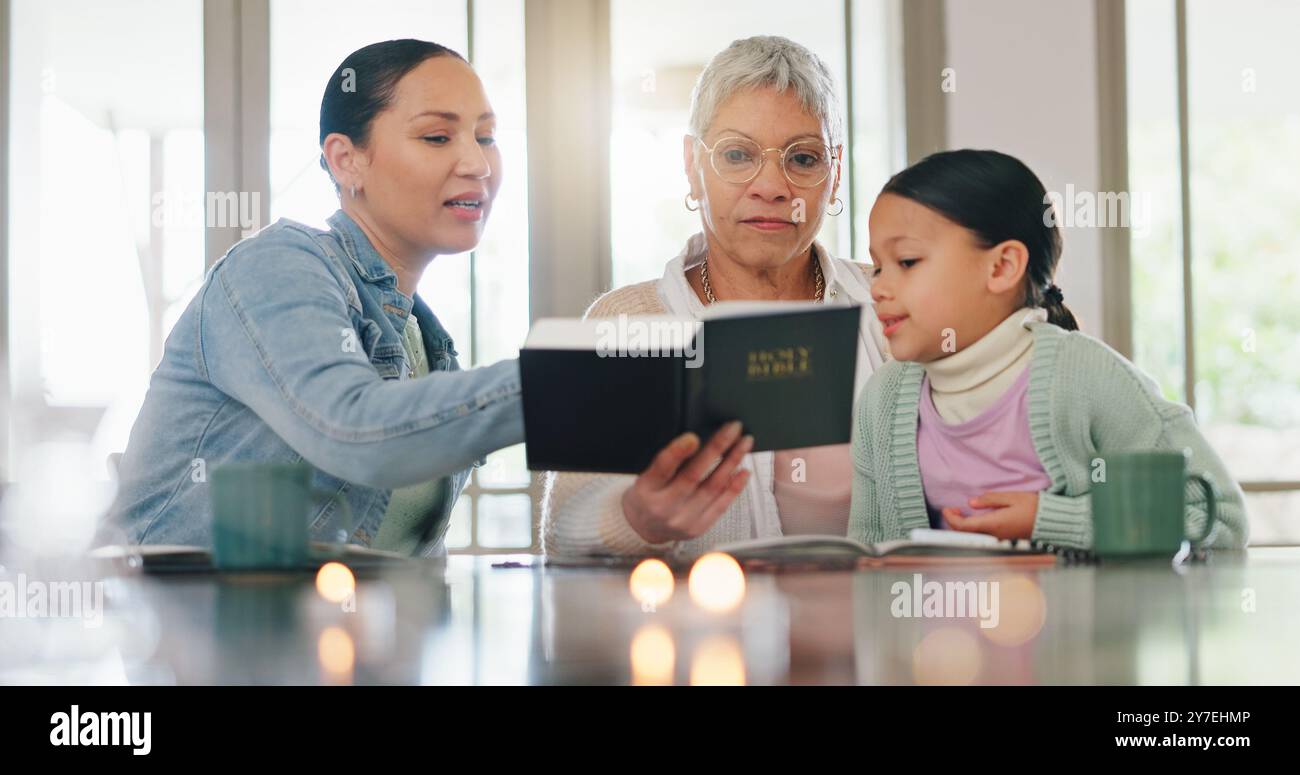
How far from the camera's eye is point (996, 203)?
1932mm

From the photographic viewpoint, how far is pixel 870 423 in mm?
1914

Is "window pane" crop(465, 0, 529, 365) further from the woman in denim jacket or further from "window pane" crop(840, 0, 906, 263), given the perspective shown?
the woman in denim jacket

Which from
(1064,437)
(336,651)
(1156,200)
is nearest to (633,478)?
(1064,437)

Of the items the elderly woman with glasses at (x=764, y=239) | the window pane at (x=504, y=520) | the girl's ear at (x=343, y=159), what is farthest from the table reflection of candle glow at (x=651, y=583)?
the window pane at (x=504, y=520)

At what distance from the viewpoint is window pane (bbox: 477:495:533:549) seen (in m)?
3.74

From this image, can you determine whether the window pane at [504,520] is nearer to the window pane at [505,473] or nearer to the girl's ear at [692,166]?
the window pane at [505,473]

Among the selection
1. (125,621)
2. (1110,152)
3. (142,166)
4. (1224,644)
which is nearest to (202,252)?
(142,166)

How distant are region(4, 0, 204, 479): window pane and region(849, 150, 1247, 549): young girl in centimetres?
235

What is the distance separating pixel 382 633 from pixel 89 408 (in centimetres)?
341

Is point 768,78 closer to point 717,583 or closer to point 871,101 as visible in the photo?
point 717,583

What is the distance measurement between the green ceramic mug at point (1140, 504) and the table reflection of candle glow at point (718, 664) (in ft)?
2.22

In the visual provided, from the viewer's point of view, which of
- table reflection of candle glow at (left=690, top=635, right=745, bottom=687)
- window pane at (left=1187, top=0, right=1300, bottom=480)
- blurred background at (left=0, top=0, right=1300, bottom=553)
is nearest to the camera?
table reflection of candle glow at (left=690, top=635, right=745, bottom=687)

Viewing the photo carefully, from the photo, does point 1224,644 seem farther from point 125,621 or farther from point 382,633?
point 125,621

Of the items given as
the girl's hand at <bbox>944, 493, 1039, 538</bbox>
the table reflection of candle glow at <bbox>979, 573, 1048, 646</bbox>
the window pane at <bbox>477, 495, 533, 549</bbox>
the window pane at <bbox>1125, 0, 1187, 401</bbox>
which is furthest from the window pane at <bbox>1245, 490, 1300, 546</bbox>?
the table reflection of candle glow at <bbox>979, 573, 1048, 646</bbox>
